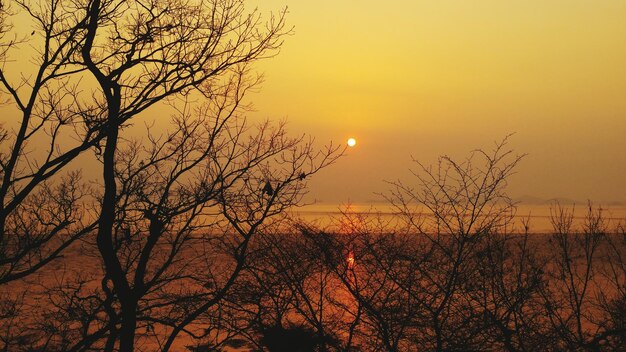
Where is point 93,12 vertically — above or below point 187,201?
above

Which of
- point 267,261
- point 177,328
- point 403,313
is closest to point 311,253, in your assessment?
point 267,261

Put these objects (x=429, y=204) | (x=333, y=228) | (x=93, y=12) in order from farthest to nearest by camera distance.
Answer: (x=333, y=228) < (x=429, y=204) < (x=93, y=12)

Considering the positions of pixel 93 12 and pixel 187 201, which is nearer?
pixel 93 12

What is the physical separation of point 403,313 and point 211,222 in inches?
117

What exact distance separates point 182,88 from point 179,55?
539 millimetres

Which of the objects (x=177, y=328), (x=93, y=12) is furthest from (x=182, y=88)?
(x=177, y=328)

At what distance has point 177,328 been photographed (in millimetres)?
6828

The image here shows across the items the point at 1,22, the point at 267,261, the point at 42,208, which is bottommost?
the point at 267,261

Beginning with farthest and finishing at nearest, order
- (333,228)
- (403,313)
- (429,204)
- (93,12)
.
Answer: (333,228) → (429,204) → (403,313) → (93,12)

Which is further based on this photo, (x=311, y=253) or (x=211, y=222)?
(x=211, y=222)

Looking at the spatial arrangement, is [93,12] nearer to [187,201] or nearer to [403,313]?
[187,201]

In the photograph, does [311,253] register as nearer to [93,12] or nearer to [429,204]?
[429,204]

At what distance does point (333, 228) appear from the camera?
9289 mm

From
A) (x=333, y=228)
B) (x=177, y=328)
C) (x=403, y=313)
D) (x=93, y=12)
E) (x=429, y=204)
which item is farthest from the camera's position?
(x=333, y=228)
